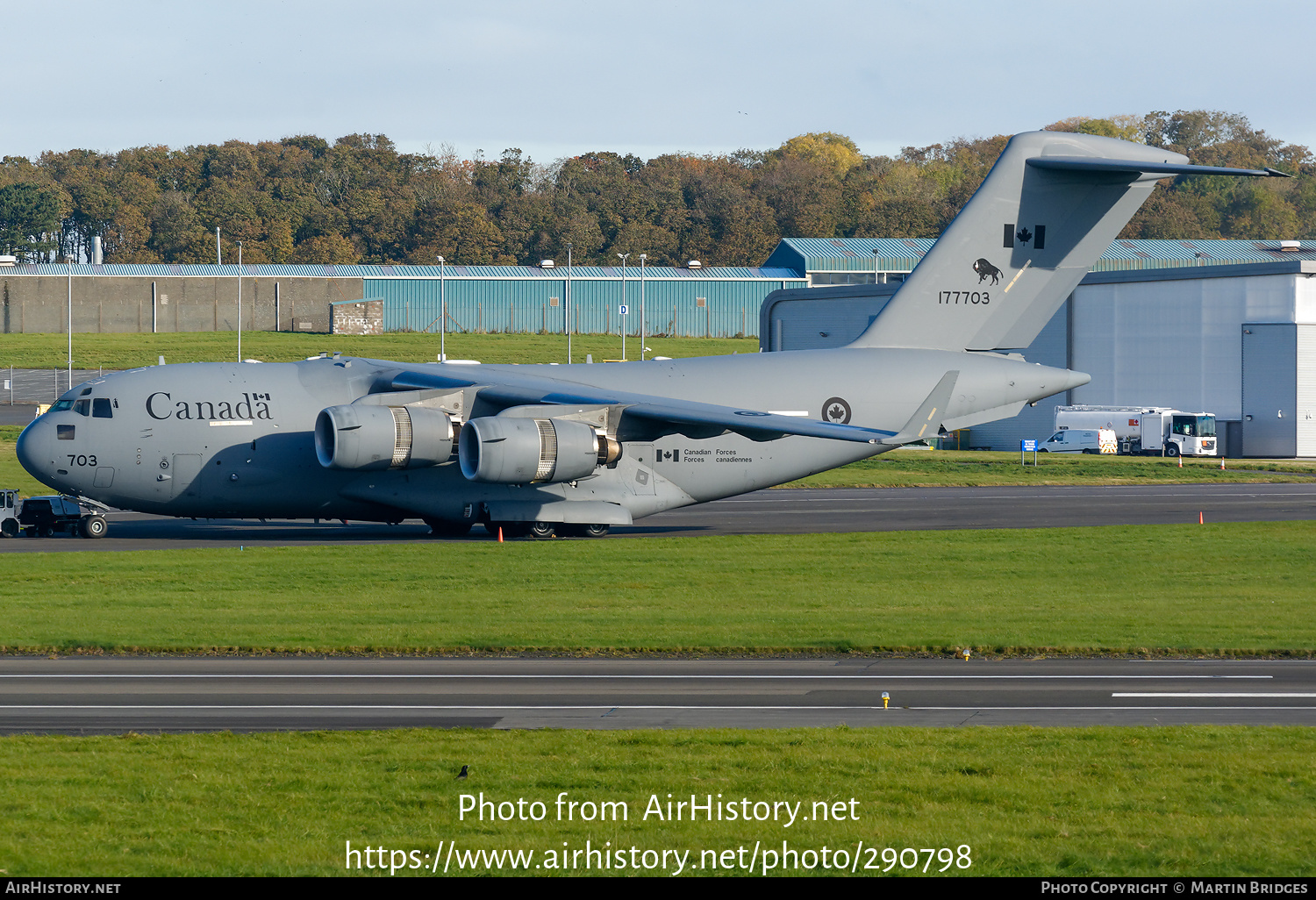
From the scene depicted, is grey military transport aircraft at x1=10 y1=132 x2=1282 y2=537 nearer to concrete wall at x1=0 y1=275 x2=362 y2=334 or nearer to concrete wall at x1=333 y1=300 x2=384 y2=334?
concrete wall at x1=333 y1=300 x2=384 y2=334

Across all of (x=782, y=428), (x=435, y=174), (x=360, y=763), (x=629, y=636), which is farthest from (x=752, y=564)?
(x=435, y=174)

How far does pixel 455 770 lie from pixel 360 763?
0.83m

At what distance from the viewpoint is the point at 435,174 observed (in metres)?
159

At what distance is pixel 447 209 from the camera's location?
144250mm

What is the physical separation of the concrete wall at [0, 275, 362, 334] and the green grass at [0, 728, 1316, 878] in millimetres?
110316

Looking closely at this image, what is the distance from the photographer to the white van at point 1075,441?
66125mm

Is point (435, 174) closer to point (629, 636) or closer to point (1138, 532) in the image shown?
point (1138, 532)

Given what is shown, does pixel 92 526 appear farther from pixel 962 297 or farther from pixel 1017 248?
pixel 1017 248

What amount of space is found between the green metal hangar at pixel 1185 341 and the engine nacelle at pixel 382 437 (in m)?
43.9

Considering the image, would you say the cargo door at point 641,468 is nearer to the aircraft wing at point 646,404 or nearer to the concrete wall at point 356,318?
the aircraft wing at point 646,404

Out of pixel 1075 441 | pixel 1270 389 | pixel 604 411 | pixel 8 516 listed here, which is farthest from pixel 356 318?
pixel 604 411

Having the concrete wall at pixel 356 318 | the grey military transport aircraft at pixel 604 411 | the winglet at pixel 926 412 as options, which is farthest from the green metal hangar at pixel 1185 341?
the concrete wall at pixel 356 318

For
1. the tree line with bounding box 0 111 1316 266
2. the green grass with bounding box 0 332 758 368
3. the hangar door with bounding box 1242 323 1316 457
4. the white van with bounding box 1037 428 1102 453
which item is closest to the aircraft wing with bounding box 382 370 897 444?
the white van with bounding box 1037 428 1102 453
